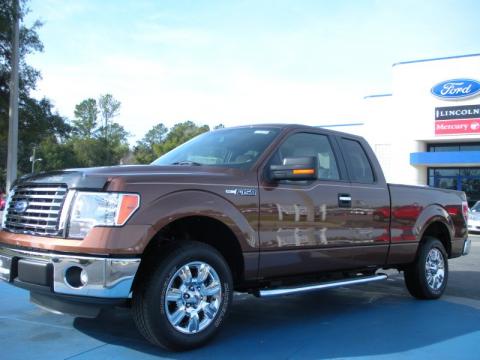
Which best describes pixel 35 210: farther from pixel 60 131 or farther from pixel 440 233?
pixel 60 131

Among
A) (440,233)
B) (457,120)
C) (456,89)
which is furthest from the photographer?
(457,120)

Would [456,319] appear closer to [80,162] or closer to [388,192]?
[388,192]

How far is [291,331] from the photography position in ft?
16.7

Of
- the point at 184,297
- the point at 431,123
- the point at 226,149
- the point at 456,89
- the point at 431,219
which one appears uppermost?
the point at 456,89

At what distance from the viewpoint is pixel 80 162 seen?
321 feet

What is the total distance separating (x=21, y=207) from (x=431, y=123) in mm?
29307

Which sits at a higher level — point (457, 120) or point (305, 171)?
point (457, 120)

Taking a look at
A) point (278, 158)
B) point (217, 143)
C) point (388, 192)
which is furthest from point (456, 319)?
point (217, 143)

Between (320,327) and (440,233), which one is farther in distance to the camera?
(440,233)

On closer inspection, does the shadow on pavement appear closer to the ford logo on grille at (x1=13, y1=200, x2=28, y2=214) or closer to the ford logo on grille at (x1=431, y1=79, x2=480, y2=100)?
the ford logo on grille at (x1=13, y1=200, x2=28, y2=214)

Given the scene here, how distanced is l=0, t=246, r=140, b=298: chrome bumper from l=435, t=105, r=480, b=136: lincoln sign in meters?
29.1

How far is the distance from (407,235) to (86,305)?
3949mm

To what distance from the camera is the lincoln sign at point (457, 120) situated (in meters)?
29.7

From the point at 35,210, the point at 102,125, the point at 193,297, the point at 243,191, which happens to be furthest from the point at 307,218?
the point at 102,125
